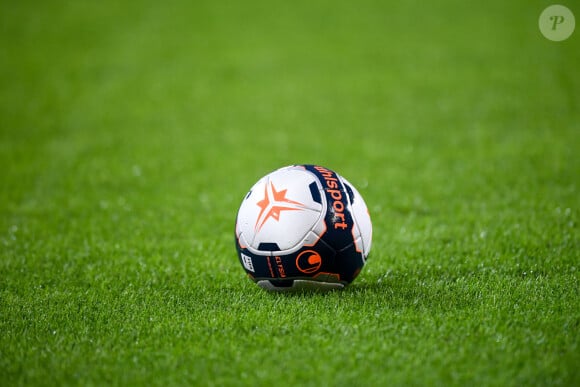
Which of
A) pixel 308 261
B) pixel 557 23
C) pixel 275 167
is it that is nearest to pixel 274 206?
pixel 308 261

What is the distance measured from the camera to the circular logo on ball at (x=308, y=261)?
5.51 m

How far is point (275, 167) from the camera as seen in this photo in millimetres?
11875

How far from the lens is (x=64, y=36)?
24.2m

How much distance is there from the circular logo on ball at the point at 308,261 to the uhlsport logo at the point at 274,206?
0.37 metres

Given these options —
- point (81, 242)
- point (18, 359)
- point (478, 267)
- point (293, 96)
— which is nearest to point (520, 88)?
point (293, 96)

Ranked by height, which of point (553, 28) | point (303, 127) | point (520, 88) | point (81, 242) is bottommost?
point (81, 242)

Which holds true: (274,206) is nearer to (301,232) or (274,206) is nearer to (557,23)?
(301,232)

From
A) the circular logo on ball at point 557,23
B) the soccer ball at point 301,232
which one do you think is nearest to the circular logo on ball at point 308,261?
the soccer ball at point 301,232

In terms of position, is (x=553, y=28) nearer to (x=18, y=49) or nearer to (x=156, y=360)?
(x=18, y=49)

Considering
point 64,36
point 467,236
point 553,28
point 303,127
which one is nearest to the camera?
point 467,236

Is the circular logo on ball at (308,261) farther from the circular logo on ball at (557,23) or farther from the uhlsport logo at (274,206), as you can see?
the circular logo on ball at (557,23)

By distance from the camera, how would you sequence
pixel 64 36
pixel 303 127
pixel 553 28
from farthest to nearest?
1. pixel 64 36
2. pixel 553 28
3. pixel 303 127

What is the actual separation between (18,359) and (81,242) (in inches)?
131

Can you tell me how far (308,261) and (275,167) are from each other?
21.1 ft
